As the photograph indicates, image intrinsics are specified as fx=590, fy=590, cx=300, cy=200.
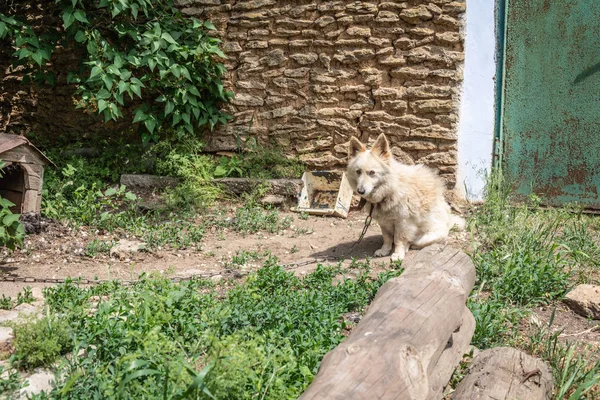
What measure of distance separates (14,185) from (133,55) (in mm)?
2006

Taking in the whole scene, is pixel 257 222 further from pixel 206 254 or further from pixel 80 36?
pixel 80 36

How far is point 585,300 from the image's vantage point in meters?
3.94

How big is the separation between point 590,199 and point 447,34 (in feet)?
8.09

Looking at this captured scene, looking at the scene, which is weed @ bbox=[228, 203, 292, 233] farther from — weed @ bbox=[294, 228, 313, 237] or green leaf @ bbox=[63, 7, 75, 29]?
green leaf @ bbox=[63, 7, 75, 29]

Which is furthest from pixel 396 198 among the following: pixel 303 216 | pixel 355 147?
pixel 303 216

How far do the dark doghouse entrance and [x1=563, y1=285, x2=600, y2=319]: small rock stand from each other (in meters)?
4.77

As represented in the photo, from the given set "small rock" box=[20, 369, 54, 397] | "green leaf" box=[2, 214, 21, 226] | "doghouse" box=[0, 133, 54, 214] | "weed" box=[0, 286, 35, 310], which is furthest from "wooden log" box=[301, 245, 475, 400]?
"doghouse" box=[0, 133, 54, 214]

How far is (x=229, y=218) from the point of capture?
6.56 metres

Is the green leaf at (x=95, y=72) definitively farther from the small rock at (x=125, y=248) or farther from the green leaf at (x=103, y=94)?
the small rock at (x=125, y=248)

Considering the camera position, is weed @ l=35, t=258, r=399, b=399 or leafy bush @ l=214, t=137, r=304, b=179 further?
leafy bush @ l=214, t=137, r=304, b=179

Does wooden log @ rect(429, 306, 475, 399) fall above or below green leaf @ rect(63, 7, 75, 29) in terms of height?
below

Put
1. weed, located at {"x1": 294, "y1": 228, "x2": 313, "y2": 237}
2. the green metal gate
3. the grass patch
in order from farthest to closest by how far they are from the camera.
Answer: the green metal gate → weed, located at {"x1": 294, "y1": 228, "x2": 313, "y2": 237} → the grass patch

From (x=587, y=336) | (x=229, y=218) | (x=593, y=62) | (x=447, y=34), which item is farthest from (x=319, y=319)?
(x=593, y=62)

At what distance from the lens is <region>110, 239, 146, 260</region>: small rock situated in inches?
209
